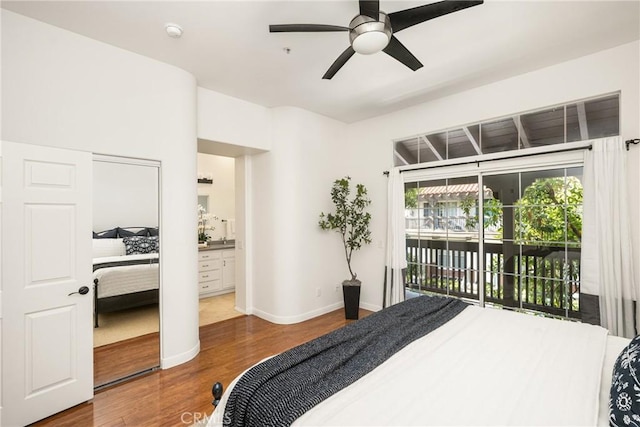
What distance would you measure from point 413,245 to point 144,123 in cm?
361

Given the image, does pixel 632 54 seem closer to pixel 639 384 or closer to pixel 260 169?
pixel 639 384

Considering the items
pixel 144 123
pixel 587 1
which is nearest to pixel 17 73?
pixel 144 123

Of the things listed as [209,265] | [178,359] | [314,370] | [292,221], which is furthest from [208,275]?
[314,370]

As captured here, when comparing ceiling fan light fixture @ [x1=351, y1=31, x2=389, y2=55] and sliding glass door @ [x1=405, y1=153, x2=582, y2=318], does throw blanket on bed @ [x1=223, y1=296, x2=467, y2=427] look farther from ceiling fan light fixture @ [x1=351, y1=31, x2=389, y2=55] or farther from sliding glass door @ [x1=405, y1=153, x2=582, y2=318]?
ceiling fan light fixture @ [x1=351, y1=31, x2=389, y2=55]

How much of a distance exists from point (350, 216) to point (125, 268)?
9.73 ft

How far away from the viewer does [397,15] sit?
72.3 inches

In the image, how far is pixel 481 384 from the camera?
140 cm

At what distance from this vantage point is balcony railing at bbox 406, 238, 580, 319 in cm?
301

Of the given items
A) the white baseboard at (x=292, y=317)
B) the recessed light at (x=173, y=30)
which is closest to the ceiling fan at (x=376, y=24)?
the recessed light at (x=173, y=30)

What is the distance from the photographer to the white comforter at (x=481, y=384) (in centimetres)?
118

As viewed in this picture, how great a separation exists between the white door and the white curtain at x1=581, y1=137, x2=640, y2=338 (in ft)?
14.7

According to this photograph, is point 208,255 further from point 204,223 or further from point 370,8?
point 370,8

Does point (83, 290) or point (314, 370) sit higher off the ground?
point (83, 290)

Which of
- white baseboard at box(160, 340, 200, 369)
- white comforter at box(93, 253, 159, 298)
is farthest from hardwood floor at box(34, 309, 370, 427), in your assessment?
white comforter at box(93, 253, 159, 298)
